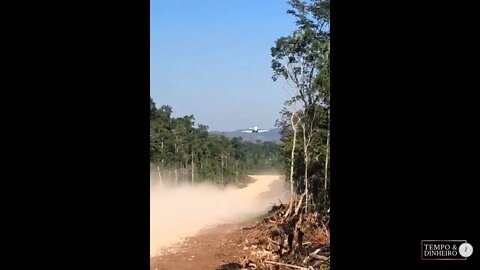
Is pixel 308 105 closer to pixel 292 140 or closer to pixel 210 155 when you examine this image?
pixel 292 140

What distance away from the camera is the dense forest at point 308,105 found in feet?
5.85

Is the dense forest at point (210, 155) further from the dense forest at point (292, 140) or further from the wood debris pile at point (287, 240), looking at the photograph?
the wood debris pile at point (287, 240)

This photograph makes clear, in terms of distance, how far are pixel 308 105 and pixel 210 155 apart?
1.43ft

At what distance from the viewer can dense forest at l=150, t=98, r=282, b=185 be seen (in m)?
1.81

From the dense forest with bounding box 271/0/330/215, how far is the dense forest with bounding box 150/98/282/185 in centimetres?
8

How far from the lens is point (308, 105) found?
1.84 m

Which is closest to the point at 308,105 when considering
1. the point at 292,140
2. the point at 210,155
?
the point at 292,140

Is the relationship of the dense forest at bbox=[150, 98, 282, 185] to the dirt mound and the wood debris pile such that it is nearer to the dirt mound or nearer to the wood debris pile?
the dirt mound
